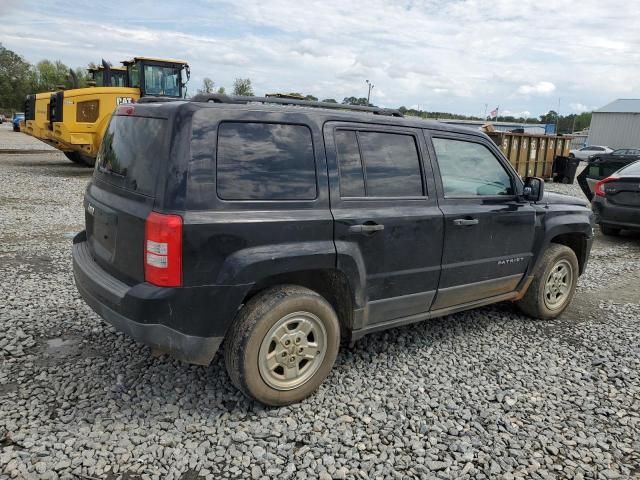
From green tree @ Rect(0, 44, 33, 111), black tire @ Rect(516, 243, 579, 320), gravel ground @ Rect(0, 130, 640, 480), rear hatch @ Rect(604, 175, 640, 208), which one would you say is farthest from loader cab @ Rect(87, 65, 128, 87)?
green tree @ Rect(0, 44, 33, 111)

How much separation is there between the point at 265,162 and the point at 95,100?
12.5 m

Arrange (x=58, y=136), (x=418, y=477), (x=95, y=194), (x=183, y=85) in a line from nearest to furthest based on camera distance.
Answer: (x=418, y=477), (x=95, y=194), (x=58, y=136), (x=183, y=85)

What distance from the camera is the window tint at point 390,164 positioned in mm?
3508

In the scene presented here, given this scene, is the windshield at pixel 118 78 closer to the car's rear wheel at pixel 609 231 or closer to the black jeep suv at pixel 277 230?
the black jeep suv at pixel 277 230

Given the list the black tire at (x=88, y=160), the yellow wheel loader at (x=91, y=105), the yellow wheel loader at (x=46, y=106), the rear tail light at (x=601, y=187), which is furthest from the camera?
the black tire at (x=88, y=160)

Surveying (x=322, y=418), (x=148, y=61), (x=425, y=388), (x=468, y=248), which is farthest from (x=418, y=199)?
(x=148, y=61)

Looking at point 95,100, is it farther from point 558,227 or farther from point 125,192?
point 558,227

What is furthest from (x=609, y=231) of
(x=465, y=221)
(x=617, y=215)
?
(x=465, y=221)

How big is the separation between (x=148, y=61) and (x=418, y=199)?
1276 centimetres

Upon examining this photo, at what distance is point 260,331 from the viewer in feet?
9.90

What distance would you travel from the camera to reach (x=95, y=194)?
3.55 meters

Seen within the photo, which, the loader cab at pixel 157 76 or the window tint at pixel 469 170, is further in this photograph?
the loader cab at pixel 157 76

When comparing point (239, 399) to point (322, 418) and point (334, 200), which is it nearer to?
point (322, 418)

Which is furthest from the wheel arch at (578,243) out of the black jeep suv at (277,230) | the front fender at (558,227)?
the black jeep suv at (277,230)
